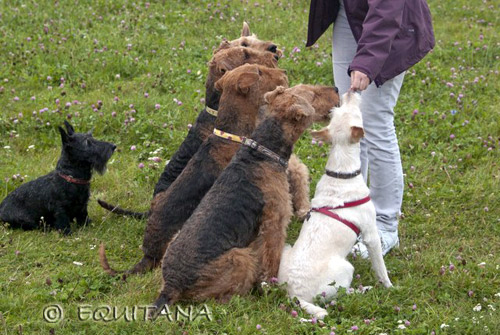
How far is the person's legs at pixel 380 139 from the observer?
5.57m

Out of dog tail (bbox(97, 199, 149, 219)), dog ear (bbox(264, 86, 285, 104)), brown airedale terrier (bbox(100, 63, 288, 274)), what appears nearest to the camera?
dog ear (bbox(264, 86, 285, 104))


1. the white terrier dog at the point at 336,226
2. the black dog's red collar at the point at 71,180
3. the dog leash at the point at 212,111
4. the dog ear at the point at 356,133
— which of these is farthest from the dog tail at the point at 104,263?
the dog ear at the point at 356,133

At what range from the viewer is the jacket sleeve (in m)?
4.93

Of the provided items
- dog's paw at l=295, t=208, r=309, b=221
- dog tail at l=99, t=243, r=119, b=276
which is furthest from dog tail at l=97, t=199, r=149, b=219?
dog's paw at l=295, t=208, r=309, b=221

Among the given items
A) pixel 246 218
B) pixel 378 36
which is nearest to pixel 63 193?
pixel 246 218

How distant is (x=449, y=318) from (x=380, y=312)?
1.72 ft

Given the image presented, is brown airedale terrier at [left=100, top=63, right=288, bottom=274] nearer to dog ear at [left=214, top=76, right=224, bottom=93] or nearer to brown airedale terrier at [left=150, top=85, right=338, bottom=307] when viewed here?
dog ear at [left=214, top=76, right=224, bottom=93]

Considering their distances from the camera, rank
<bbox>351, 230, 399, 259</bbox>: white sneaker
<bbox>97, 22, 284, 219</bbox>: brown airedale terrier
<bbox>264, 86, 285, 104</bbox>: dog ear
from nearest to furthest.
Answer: <bbox>264, 86, 285, 104</bbox>: dog ear
<bbox>351, 230, 399, 259</bbox>: white sneaker
<bbox>97, 22, 284, 219</bbox>: brown airedale terrier

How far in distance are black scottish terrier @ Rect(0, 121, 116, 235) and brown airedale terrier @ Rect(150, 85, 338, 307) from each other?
6.11 feet

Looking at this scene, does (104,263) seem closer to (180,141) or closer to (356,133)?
A: (356,133)

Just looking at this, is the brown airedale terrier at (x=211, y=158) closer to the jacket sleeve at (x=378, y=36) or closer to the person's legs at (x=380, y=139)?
the person's legs at (x=380, y=139)

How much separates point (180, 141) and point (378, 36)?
3.66 meters

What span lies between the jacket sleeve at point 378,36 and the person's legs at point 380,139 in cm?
59

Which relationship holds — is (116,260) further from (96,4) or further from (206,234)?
(96,4)
